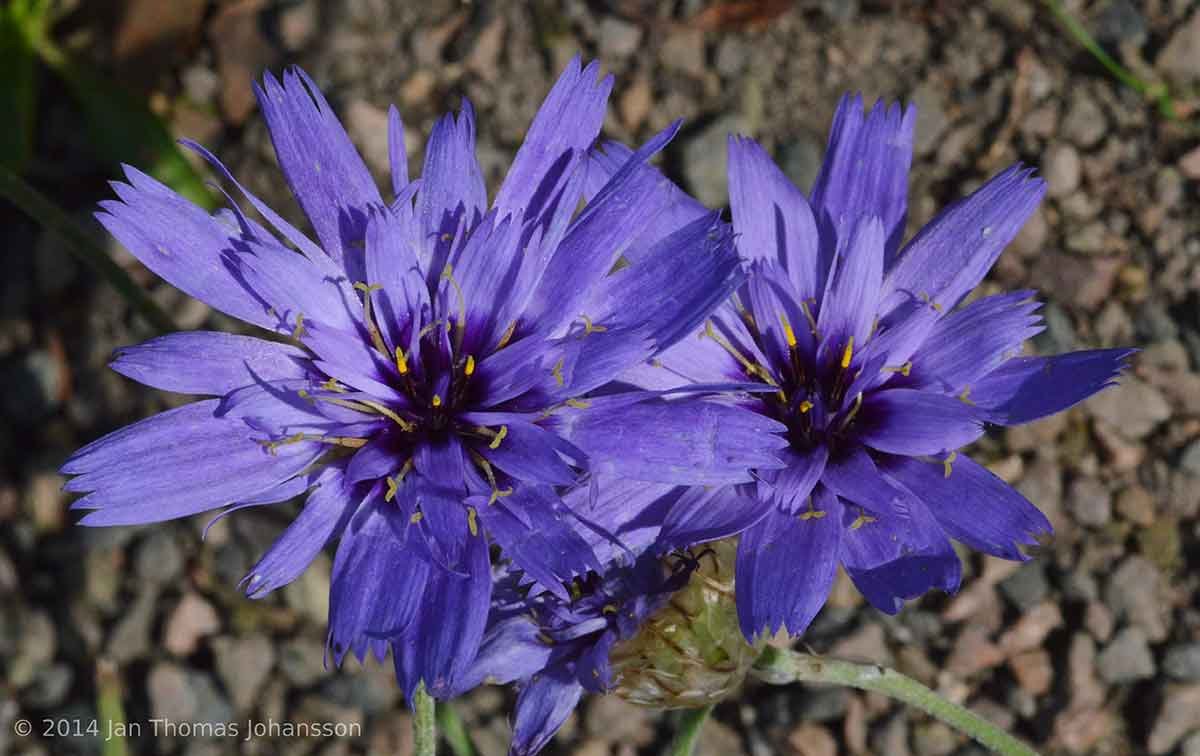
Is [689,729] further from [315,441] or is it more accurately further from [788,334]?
[315,441]

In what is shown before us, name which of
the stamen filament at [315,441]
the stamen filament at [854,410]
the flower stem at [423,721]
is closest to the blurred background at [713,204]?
the flower stem at [423,721]

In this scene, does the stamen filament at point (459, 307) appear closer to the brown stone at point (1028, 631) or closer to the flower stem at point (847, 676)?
the flower stem at point (847, 676)

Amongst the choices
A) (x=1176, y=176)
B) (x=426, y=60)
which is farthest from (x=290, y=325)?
(x=1176, y=176)

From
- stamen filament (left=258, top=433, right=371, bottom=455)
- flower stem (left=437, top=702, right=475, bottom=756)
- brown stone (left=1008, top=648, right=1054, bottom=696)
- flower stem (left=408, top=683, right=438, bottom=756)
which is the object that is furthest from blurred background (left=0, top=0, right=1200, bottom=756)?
stamen filament (left=258, top=433, right=371, bottom=455)

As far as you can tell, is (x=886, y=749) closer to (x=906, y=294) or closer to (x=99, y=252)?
(x=906, y=294)

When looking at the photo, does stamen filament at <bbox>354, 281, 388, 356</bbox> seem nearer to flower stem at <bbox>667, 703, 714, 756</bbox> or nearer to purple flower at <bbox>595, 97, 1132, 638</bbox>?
purple flower at <bbox>595, 97, 1132, 638</bbox>

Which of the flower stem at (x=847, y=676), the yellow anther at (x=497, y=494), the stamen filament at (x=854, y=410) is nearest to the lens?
the yellow anther at (x=497, y=494)
